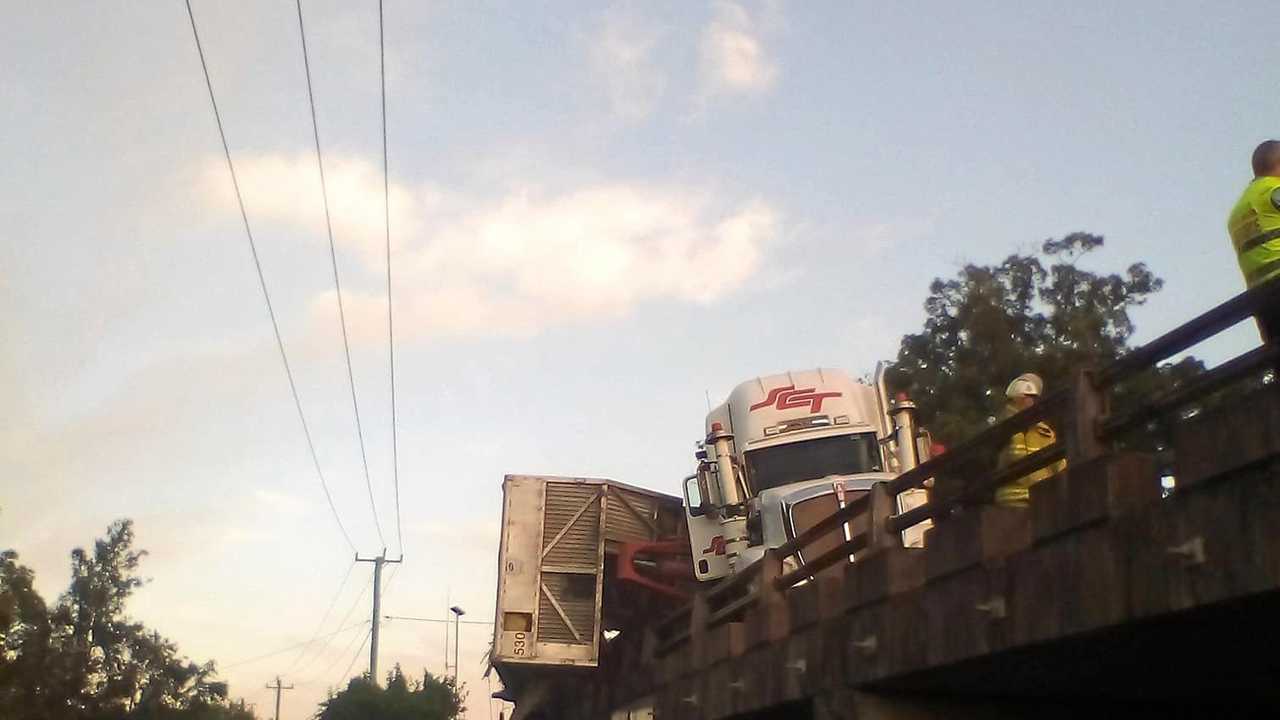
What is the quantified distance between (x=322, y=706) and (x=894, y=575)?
154 feet

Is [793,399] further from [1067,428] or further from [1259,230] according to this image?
[1259,230]

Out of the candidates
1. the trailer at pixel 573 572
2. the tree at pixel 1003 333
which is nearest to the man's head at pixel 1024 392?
the trailer at pixel 573 572

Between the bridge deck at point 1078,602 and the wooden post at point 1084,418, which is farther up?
the wooden post at point 1084,418

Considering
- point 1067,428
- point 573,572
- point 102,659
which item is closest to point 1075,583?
point 1067,428

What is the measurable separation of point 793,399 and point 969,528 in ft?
31.9

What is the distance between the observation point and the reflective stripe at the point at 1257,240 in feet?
24.5

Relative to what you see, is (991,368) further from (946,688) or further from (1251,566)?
(1251,566)

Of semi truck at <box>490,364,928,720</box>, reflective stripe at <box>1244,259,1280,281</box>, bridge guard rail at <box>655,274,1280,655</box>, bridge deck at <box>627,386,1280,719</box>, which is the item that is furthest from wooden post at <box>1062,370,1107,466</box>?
semi truck at <box>490,364,928,720</box>

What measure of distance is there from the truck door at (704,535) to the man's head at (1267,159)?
10.8 metres

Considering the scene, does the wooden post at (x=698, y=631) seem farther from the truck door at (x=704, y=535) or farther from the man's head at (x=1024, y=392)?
the man's head at (x=1024, y=392)

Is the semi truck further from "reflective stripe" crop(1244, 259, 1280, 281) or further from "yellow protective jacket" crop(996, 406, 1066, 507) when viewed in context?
"reflective stripe" crop(1244, 259, 1280, 281)

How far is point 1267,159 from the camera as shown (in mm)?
7555

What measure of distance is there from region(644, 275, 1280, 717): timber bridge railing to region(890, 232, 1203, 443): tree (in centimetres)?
1917

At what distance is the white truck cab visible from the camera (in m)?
17.1
